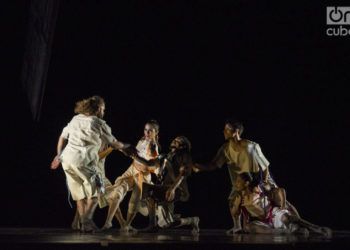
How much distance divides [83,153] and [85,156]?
4 cm

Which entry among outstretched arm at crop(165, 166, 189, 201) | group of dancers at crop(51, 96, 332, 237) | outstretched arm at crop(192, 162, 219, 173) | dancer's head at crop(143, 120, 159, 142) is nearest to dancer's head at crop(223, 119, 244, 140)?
group of dancers at crop(51, 96, 332, 237)

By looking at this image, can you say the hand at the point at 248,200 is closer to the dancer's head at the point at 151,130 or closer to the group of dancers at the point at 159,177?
the group of dancers at the point at 159,177

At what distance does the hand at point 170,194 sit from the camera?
288 inches

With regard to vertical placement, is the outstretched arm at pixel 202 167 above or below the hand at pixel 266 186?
above

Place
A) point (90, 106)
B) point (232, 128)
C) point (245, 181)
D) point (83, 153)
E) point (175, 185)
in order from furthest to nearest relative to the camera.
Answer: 1. point (232, 128)
2. point (245, 181)
3. point (175, 185)
4. point (90, 106)
5. point (83, 153)

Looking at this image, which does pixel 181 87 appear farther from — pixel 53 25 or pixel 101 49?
pixel 53 25

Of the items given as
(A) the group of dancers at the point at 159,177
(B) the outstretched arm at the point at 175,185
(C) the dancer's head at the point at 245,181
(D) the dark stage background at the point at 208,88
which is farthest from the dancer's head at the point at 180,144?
(D) the dark stage background at the point at 208,88

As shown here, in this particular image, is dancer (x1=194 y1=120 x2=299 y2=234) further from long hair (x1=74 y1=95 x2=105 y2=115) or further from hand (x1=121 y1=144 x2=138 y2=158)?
long hair (x1=74 y1=95 x2=105 y2=115)

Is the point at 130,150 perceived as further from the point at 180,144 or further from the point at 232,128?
the point at 232,128

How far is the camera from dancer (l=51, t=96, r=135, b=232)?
22.3 feet

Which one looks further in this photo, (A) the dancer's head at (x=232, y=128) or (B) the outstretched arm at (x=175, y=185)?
(A) the dancer's head at (x=232, y=128)

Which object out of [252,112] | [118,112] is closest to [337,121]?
[252,112]

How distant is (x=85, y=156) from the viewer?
6.83 meters

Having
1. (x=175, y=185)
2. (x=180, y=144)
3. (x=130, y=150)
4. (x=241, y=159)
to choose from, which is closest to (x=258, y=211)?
(x=241, y=159)
